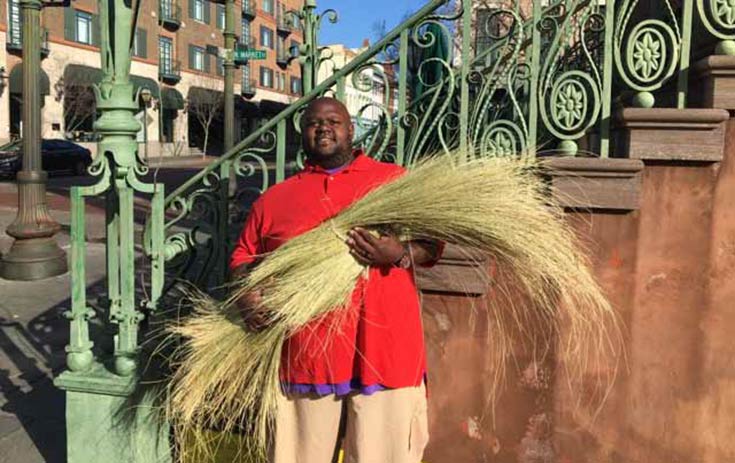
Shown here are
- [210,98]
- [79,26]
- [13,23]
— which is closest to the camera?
[13,23]

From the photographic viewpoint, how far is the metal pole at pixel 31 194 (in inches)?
303

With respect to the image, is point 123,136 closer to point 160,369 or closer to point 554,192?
point 160,369

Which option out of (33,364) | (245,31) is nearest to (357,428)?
(33,364)

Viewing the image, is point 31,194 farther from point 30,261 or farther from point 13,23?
point 13,23

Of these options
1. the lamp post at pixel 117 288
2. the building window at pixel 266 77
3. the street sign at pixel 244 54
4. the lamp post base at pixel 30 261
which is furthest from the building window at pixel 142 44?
the lamp post at pixel 117 288

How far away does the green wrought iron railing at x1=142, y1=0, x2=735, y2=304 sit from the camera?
2834 millimetres

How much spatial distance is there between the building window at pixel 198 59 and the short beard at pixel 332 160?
44899mm

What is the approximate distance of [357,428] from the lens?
2359mm

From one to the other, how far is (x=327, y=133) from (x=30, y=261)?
6.71 m

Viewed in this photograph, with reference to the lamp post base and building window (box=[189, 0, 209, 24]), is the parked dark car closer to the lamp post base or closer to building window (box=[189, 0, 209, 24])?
the lamp post base

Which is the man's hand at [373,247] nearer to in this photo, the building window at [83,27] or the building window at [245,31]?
the building window at [83,27]

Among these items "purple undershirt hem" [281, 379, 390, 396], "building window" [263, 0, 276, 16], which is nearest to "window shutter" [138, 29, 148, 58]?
"building window" [263, 0, 276, 16]

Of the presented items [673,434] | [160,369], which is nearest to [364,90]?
[160,369]

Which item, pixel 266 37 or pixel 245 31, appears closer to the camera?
pixel 245 31
